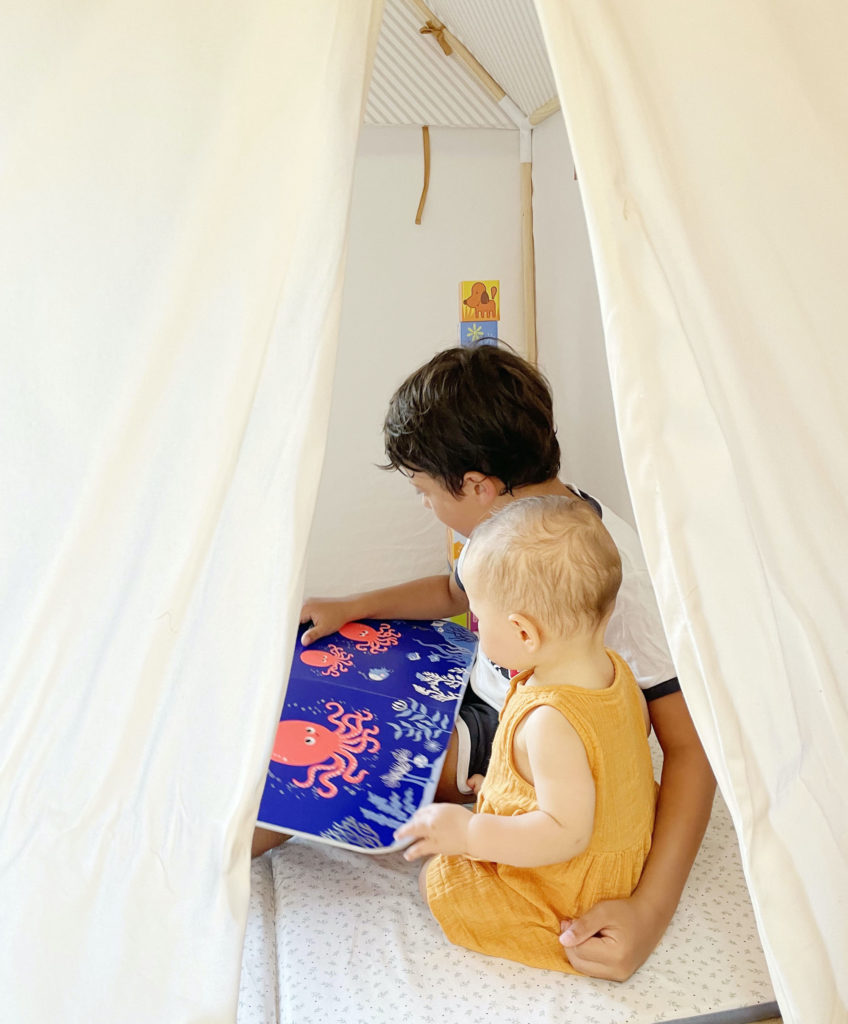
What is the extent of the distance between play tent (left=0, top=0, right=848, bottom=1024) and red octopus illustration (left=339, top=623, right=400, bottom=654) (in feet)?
2.14

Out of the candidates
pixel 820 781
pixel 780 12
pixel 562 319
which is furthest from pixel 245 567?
pixel 562 319

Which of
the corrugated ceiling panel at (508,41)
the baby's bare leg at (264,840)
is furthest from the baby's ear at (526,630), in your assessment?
the corrugated ceiling panel at (508,41)

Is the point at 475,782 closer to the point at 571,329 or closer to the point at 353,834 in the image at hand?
the point at 353,834

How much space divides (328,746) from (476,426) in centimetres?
51

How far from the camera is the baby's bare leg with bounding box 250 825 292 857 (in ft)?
4.43

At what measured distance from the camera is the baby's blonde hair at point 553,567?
3.54ft

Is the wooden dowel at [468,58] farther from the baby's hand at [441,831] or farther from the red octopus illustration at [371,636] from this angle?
the baby's hand at [441,831]

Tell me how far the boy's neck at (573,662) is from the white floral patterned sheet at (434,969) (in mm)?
333

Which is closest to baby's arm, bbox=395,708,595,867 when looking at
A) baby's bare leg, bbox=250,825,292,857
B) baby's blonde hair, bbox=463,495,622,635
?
baby's blonde hair, bbox=463,495,622,635

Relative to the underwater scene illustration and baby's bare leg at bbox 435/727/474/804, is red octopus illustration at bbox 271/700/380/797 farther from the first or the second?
baby's bare leg at bbox 435/727/474/804

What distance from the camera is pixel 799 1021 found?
2.96ft

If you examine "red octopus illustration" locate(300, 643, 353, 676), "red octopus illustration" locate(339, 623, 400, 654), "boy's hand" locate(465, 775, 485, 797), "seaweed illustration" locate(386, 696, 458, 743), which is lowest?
"boy's hand" locate(465, 775, 485, 797)

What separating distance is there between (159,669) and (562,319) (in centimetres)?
139

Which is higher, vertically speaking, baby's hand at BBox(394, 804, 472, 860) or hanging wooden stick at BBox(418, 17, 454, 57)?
hanging wooden stick at BBox(418, 17, 454, 57)
